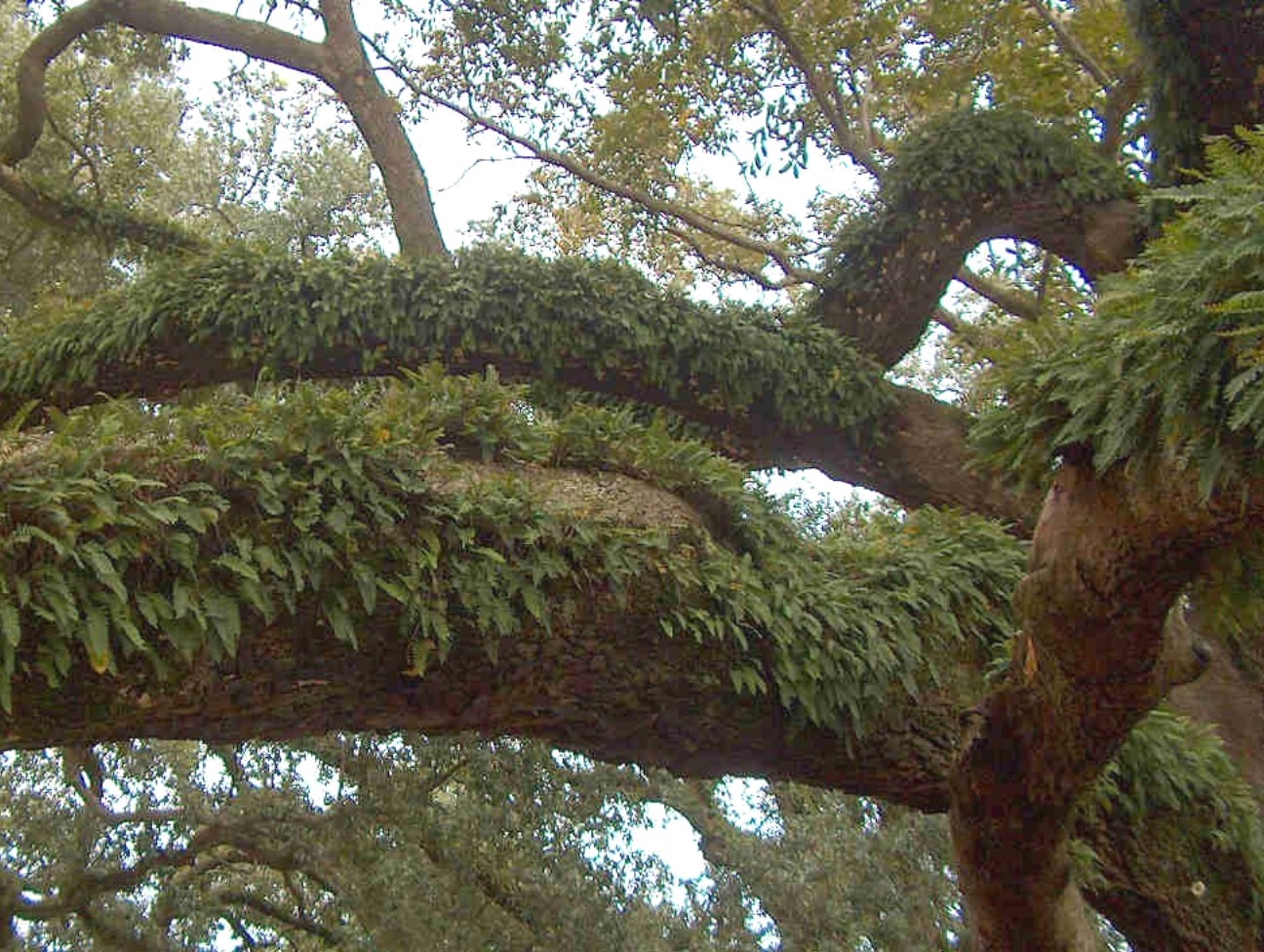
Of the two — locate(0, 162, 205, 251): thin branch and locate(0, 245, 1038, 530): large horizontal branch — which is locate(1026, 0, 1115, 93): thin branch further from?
locate(0, 162, 205, 251): thin branch

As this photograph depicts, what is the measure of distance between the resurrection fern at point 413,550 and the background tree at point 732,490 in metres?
0.02

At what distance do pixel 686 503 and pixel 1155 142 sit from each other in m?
4.27

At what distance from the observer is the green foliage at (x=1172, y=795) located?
5164 millimetres

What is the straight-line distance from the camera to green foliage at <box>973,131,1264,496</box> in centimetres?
249

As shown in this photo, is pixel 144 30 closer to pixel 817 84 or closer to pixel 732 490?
pixel 817 84

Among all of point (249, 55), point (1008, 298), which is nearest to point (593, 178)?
point (249, 55)

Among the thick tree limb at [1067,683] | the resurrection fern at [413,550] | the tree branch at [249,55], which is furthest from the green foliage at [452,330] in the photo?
the thick tree limb at [1067,683]

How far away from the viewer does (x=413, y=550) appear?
368 centimetres

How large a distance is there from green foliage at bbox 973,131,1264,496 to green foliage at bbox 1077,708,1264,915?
8.42ft

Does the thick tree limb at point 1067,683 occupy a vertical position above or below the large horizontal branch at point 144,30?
below

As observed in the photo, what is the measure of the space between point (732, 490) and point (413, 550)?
1.57 metres

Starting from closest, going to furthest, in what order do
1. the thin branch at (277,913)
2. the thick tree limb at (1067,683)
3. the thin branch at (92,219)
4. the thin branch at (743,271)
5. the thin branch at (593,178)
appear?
the thick tree limb at (1067,683) < the thin branch at (92,219) < the thin branch at (277,913) < the thin branch at (593,178) < the thin branch at (743,271)

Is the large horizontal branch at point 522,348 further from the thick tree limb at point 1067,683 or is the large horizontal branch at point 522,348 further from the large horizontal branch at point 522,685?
the thick tree limb at point 1067,683

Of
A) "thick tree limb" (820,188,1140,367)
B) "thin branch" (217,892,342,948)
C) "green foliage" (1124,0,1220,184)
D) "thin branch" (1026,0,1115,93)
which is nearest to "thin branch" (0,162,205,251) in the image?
"thick tree limb" (820,188,1140,367)
